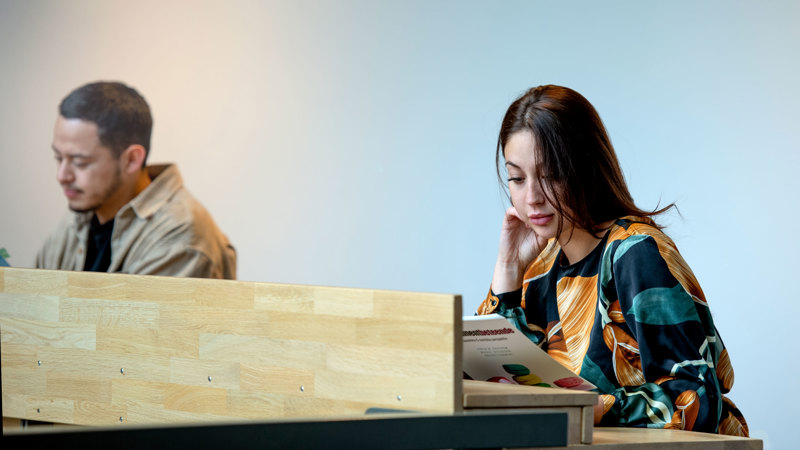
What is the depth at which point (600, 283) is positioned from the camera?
143 centimetres

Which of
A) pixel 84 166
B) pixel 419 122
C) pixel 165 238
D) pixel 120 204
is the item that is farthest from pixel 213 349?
pixel 84 166

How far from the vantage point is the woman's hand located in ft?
5.81

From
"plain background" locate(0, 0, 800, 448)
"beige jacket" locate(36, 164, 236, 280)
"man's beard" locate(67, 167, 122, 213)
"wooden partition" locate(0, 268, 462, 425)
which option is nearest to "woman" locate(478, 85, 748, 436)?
"wooden partition" locate(0, 268, 462, 425)

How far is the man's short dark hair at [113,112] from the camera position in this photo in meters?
4.18

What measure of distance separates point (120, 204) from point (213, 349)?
10.5ft

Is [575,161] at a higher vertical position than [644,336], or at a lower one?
higher

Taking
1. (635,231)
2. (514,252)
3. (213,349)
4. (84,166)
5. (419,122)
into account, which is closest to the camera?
(213,349)

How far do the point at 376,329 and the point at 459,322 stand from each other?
10cm

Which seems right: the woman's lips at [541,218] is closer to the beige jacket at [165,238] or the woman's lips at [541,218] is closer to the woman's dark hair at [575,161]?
the woman's dark hair at [575,161]

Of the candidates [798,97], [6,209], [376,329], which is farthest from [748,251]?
[6,209]

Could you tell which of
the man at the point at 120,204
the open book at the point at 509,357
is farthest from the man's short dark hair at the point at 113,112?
the open book at the point at 509,357

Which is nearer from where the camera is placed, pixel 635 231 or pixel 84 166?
pixel 635 231

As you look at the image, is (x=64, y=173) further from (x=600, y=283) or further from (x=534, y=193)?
(x=600, y=283)

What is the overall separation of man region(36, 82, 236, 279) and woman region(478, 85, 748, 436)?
92.4 inches
